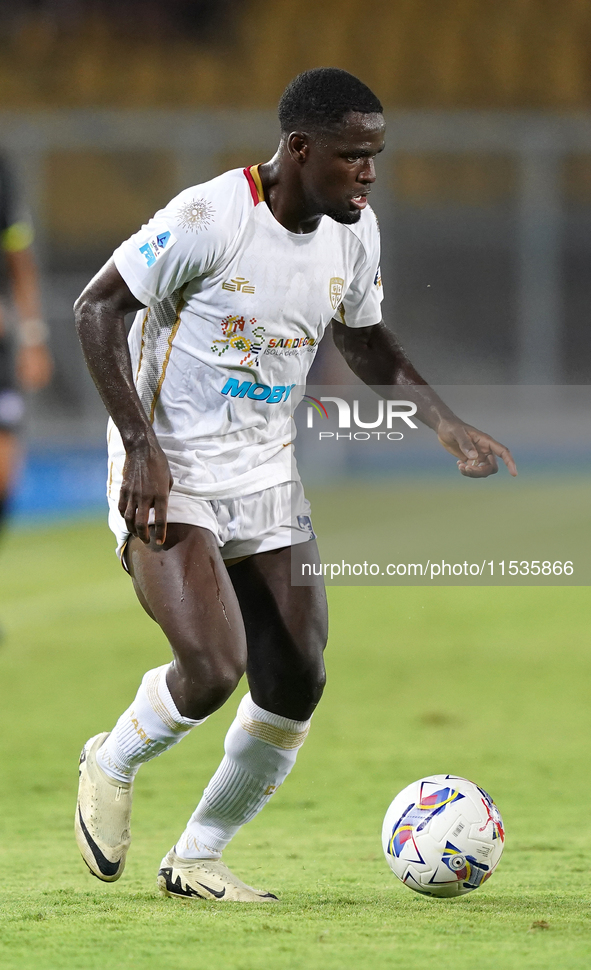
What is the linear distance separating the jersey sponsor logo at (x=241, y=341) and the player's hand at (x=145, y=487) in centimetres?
34

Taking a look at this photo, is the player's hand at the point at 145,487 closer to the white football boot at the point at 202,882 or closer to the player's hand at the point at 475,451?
the player's hand at the point at 475,451

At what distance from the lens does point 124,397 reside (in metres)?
3.21

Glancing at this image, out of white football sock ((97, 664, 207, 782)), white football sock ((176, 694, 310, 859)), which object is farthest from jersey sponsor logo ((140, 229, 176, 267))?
white football sock ((176, 694, 310, 859))

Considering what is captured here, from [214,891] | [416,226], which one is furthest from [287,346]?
[416,226]

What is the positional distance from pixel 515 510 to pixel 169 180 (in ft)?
18.4

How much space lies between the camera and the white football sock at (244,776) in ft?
11.6

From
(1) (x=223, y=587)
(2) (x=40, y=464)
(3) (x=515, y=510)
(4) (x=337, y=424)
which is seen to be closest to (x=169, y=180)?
(2) (x=40, y=464)

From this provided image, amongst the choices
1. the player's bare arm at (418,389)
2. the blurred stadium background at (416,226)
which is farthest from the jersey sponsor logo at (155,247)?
the blurred stadium background at (416,226)

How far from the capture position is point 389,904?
10.9ft

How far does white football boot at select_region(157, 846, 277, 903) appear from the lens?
3.40 m

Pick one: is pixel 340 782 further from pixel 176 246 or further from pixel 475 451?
pixel 176 246

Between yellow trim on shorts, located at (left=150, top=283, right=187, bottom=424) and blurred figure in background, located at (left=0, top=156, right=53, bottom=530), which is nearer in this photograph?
yellow trim on shorts, located at (left=150, top=283, right=187, bottom=424)

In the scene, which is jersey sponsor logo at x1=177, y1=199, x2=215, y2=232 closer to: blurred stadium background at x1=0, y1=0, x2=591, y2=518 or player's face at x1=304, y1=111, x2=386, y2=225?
player's face at x1=304, y1=111, x2=386, y2=225

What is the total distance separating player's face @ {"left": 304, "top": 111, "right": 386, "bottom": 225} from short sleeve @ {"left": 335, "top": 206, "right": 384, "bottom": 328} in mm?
256
